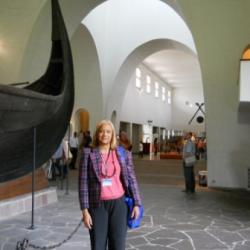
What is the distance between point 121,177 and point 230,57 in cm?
745

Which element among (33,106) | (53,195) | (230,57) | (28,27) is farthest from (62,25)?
(230,57)

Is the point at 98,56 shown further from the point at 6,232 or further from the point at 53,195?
the point at 6,232

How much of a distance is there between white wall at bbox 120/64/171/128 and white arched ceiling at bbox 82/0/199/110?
13.4 feet

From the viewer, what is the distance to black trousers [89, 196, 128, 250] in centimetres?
288

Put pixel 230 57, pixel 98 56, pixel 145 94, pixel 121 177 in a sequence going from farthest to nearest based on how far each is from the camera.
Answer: pixel 145 94
pixel 98 56
pixel 230 57
pixel 121 177

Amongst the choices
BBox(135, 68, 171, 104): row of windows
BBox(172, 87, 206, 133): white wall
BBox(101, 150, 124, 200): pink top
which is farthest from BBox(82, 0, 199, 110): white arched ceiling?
BBox(172, 87, 206, 133): white wall

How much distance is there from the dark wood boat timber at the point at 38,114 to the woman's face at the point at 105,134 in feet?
2.38

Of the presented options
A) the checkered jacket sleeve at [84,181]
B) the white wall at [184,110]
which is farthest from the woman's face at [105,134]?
the white wall at [184,110]

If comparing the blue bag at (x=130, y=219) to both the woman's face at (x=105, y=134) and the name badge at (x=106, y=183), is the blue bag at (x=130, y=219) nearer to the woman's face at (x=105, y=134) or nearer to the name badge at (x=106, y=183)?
the name badge at (x=106, y=183)

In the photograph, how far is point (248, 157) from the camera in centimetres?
984

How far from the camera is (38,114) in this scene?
3.57 meters

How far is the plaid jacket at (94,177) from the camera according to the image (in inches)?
113

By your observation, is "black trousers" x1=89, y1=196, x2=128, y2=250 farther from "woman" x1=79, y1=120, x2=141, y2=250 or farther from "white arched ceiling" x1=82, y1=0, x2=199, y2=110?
"white arched ceiling" x1=82, y1=0, x2=199, y2=110

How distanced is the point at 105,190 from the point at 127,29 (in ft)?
48.4
